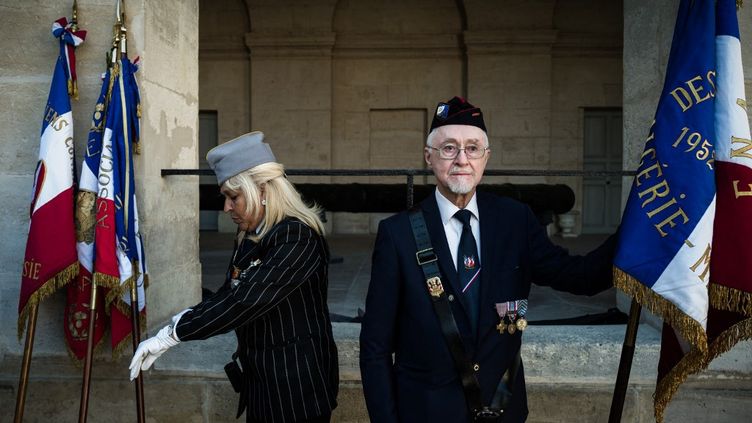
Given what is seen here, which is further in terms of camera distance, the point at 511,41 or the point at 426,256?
the point at 511,41

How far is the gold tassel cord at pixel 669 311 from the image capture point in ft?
6.78

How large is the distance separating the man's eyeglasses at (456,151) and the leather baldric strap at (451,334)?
0.22 metres

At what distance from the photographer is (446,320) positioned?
6.31 feet

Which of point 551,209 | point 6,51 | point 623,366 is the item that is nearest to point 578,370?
point 623,366

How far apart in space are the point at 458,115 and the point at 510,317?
59cm

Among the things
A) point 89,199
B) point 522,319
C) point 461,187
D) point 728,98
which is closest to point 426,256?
point 461,187

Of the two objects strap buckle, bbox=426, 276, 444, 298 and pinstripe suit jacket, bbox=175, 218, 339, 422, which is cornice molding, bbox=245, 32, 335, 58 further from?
strap buckle, bbox=426, 276, 444, 298

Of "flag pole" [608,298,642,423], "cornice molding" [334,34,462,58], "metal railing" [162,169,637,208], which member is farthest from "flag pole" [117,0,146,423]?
"cornice molding" [334,34,462,58]

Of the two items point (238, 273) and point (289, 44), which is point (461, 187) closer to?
point (238, 273)

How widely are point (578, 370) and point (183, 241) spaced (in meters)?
2.21

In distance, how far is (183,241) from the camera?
3891mm

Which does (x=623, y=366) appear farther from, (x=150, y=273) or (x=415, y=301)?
(x=150, y=273)

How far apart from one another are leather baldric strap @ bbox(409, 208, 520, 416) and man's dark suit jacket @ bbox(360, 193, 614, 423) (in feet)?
0.07

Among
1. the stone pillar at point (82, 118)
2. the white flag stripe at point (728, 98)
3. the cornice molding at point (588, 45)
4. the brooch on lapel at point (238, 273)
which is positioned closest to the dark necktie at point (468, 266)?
the brooch on lapel at point (238, 273)
